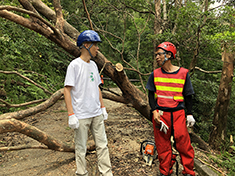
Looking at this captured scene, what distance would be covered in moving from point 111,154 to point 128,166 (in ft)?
1.71

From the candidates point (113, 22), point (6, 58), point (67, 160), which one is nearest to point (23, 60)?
point (6, 58)

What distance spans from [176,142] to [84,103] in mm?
1469

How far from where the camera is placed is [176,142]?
2533 mm

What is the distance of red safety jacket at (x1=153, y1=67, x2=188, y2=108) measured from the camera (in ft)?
8.23

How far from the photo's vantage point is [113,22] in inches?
587

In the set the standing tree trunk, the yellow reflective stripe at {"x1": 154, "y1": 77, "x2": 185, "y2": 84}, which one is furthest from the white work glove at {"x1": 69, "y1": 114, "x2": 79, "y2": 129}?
the standing tree trunk

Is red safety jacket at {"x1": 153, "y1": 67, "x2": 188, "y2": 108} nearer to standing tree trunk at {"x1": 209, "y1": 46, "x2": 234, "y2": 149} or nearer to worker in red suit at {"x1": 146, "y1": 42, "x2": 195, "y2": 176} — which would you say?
worker in red suit at {"x1": 146, "y1": 42, "x2": 195, "y2": 176}

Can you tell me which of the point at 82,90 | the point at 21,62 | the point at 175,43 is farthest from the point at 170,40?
the point at 21,62

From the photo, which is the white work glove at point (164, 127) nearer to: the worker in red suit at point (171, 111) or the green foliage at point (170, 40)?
the worker in red suit at point (171, 111)

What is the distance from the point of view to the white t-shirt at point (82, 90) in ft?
7.45

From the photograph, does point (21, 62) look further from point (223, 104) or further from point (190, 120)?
point (223, 104)

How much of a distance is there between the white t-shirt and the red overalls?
1004mm

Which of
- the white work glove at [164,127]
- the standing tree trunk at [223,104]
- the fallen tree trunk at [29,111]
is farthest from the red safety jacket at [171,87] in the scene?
the standing tree trunk at [223,104]

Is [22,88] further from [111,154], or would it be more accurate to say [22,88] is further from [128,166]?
[128,166]
